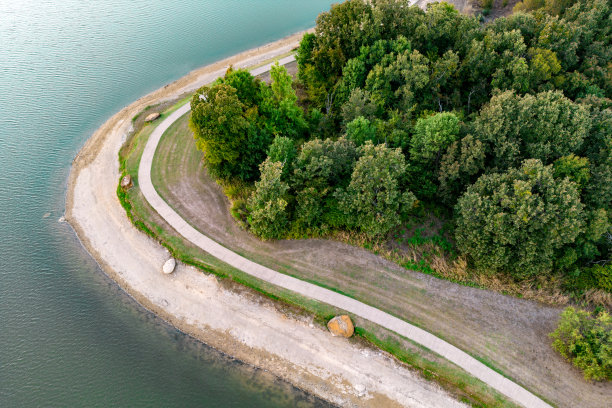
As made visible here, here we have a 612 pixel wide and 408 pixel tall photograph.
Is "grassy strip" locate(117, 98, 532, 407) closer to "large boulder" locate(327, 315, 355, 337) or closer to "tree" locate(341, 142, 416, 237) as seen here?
"large boulder" locate(327, 315, 355, 337)

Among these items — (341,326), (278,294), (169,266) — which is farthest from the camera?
(169,266)

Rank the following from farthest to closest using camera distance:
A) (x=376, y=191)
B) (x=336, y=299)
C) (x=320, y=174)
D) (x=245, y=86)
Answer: (x=245, y=86)
(x=320, y=174)
(x=376, y=191)
(x=336, y=299)

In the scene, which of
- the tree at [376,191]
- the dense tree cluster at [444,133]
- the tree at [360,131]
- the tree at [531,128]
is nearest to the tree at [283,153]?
the dense tree cluster at [444,133]

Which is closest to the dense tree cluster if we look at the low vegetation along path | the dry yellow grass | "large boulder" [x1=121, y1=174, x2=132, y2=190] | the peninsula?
the peninsula

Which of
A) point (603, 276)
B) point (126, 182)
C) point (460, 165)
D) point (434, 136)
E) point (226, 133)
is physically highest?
point (226, 133)

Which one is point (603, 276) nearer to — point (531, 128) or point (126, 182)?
point (531, 128)

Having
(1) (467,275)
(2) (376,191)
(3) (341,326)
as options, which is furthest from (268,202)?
(1) (467,275)

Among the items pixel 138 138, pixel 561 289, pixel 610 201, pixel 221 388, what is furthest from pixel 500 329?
pixel 138 138
